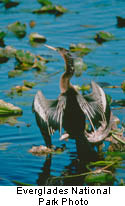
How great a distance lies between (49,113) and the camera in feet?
22.9

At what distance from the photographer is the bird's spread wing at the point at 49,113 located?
6863 mm

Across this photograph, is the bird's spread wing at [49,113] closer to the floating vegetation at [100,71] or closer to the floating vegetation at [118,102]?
the floating vegetation at [118,102]

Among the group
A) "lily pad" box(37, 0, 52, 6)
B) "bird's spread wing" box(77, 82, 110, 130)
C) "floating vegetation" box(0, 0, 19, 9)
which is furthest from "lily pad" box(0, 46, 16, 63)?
"bird's spread wing" box(77, 82, 110, 130)

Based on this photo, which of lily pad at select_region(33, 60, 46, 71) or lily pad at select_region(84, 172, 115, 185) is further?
lily pad at select_region(33, 60, 46, 71)

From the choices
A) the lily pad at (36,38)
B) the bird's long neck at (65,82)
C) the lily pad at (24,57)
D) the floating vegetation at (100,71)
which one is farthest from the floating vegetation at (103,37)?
the bird's long neck at (65,82)

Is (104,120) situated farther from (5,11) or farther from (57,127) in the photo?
(5,11)

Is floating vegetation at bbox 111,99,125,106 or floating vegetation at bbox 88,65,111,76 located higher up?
floating vegetation at bbox 88,65,111,76

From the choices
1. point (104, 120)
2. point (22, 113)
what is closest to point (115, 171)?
point (104, 120)

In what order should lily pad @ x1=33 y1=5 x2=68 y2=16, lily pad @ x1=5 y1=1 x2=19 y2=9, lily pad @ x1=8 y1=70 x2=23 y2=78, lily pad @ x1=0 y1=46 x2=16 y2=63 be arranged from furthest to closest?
lily pad @ x1=5 y1=1 x2=19 y2=9
lily pad @ x1=33 y1=5 x2=68 y2=16
lily pad @ x1=0 y1=46 x2=16 y2=63
lily pad @ x1=8 y1=70 x2=23 y2=78

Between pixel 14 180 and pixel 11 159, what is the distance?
1.86 ft

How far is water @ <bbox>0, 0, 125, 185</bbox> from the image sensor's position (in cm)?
711

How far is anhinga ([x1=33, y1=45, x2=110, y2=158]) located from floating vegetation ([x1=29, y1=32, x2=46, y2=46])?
14.1ft

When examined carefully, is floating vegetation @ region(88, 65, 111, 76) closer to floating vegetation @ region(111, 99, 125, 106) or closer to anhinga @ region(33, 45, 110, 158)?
floating vegetation @ region(111, 99, 125, 106)

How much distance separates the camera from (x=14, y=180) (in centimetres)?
673
